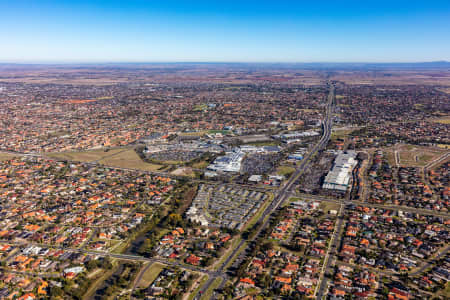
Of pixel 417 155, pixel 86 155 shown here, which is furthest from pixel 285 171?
pixel 86 155

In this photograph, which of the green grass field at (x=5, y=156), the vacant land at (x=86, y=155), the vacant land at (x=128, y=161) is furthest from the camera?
the vacant land at (x=86, y=155)

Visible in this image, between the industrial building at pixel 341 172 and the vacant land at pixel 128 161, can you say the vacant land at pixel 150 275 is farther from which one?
the industrial building at pixel 341 172

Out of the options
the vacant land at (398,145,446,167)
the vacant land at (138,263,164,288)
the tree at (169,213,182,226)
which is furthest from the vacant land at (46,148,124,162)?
the vacant land at (398,145,446,167)

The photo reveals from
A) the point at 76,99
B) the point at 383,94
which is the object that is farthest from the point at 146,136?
the point at 383,94

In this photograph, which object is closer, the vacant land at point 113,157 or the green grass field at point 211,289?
the green grass field at point 211,289

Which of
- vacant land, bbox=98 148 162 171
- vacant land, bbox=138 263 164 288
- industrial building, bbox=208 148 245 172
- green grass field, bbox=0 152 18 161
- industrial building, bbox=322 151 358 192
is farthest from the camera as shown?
green grass field, bbox=0 152 18 161

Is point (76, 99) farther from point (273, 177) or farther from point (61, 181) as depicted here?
point (273, 177)

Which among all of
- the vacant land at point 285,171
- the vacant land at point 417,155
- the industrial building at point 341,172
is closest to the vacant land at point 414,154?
the vacant land at point 417,155

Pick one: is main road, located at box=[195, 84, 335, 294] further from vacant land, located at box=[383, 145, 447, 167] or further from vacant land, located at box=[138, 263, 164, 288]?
vacant land, located at box=[383, 145, 447, 167]

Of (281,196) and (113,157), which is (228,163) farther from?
(113,157)
